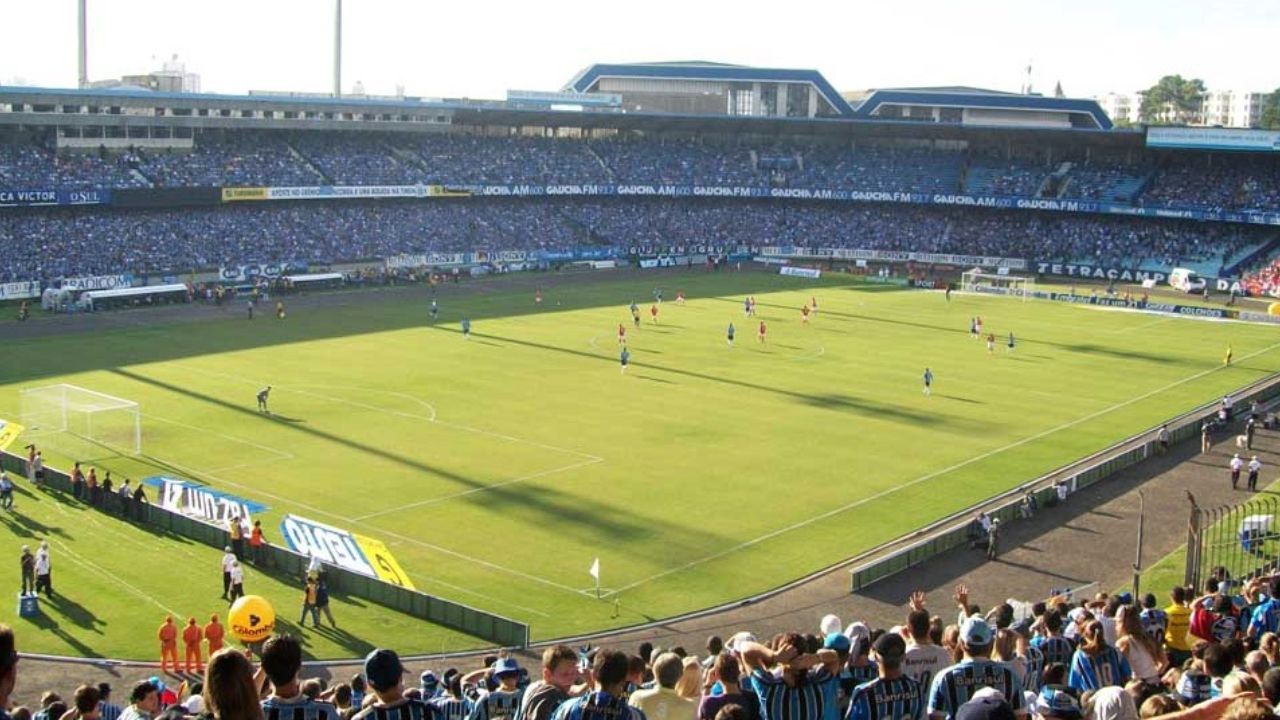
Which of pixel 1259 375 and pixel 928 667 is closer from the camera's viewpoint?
pixel 928 667

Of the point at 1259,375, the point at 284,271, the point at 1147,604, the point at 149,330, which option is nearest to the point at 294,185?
the point at 284,271

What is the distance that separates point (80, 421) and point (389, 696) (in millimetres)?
42363

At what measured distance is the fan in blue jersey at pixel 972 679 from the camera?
33.2 feet

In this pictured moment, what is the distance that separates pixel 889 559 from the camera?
114 feet

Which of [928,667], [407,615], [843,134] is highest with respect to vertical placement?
[843,134]

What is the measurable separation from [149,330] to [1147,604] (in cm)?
6176

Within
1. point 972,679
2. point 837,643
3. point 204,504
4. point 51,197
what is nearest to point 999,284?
point 51,197

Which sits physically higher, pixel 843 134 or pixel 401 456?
pixel 843 134

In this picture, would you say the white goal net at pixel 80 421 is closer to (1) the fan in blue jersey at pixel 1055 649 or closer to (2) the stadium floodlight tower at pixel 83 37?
(1) the fan in blue jersey at pixel 1055 649

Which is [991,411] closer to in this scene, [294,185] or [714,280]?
[714,280]

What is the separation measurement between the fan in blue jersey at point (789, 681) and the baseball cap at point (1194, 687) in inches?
121

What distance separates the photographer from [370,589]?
32094mm

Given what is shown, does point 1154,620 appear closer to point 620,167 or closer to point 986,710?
point 986,710

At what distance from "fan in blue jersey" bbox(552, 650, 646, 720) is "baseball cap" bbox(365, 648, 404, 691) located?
3.86 feet
